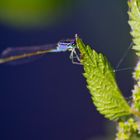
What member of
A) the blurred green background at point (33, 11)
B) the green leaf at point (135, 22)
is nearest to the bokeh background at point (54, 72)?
the blurred green background at point (33, 11)

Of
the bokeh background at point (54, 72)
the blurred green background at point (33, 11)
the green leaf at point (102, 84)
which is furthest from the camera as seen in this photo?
the bokeh background at point (54, 72)

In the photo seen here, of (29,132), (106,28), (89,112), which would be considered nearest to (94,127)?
(89,112)

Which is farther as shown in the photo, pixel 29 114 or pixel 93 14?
pixel 93 14

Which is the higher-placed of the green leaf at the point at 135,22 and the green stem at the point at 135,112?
the green leaf at the point at 135,22

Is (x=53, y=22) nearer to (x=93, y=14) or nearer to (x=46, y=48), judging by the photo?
(x=93, y=14)

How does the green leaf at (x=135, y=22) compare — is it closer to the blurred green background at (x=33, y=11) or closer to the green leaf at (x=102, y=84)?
the green leaf at (x=102, y=84)

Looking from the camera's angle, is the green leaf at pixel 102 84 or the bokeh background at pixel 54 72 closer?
the green leaf at pixel 102 84

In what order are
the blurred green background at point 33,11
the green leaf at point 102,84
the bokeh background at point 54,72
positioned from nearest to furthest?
the green leaf at point 102,84 → the blurred green background at point 33,11 → the bokeh background at point 54,72
